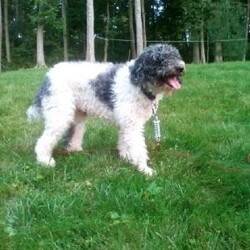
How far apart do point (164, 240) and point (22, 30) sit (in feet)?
124

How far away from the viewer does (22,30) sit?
131 feet

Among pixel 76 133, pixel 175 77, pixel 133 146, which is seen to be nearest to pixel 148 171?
pixel 133 146

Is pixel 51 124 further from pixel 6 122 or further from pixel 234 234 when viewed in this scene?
pixel 234 234

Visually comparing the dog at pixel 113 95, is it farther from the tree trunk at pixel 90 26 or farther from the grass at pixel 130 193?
the tree trunk at pixel 90 26

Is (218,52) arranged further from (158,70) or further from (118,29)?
(158,70)

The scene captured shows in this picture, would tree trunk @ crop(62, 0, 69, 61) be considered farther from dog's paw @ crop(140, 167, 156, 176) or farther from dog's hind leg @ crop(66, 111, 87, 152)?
dog's paw @ crop(140, 167, 156, 176)

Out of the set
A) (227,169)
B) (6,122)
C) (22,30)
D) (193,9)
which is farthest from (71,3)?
(227,169)

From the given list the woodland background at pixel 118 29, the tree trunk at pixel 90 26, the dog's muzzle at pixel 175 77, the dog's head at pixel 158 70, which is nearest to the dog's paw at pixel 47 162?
the dog's head at pixel 158 70

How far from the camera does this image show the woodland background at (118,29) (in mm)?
35625

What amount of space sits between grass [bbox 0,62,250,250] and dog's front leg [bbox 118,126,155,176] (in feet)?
0.36

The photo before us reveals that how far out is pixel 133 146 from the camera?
19.4 feet

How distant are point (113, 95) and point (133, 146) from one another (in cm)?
65

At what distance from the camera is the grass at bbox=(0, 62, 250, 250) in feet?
12.7

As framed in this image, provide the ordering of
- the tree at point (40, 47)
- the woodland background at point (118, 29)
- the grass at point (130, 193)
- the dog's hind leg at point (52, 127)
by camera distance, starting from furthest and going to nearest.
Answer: the woodland background at point (118, 29) < the tree at point (40, 47) < the dog's hind leg at point (52, 127) < the grass at point (130, 193)
